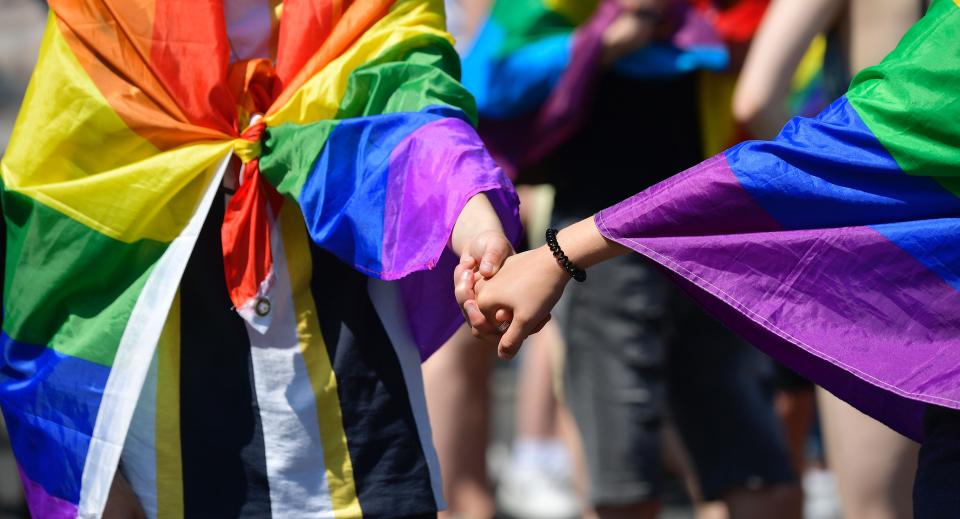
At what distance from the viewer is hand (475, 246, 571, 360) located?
2121mm

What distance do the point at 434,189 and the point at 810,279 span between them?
0.59 meters

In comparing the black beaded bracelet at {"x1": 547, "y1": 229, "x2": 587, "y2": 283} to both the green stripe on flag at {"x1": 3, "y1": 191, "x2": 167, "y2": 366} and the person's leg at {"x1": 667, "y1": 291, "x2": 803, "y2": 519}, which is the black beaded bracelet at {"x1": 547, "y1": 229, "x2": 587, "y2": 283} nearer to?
the green stripe on flag at {"x1": 3, "y1": 191, "x2": 167, "y2": 366}

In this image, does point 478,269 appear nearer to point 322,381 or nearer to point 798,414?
point 322,381

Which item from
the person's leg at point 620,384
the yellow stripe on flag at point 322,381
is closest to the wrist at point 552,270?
the yellow stripe on flag at point 322,381

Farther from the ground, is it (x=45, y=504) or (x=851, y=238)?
(x=851, y=238)

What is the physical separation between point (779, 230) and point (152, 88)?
105cm

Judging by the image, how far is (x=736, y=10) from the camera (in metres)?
3.70

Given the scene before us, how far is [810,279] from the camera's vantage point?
2.08m

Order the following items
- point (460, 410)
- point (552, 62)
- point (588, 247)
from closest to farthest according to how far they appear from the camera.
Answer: point (588, 247) → point (552, 62) → point (460, 410)

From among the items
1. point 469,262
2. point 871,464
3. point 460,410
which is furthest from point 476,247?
point 460,410

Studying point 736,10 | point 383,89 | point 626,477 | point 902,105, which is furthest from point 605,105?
point 902,105

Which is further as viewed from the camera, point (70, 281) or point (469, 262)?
point (70, 281)

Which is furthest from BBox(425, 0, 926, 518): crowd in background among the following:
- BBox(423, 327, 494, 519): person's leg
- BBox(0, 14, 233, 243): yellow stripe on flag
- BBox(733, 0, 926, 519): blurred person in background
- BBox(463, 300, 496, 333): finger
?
BBox(0, 14, 233, 243): yellow stripe on flag

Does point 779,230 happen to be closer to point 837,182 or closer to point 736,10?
point 837,182
